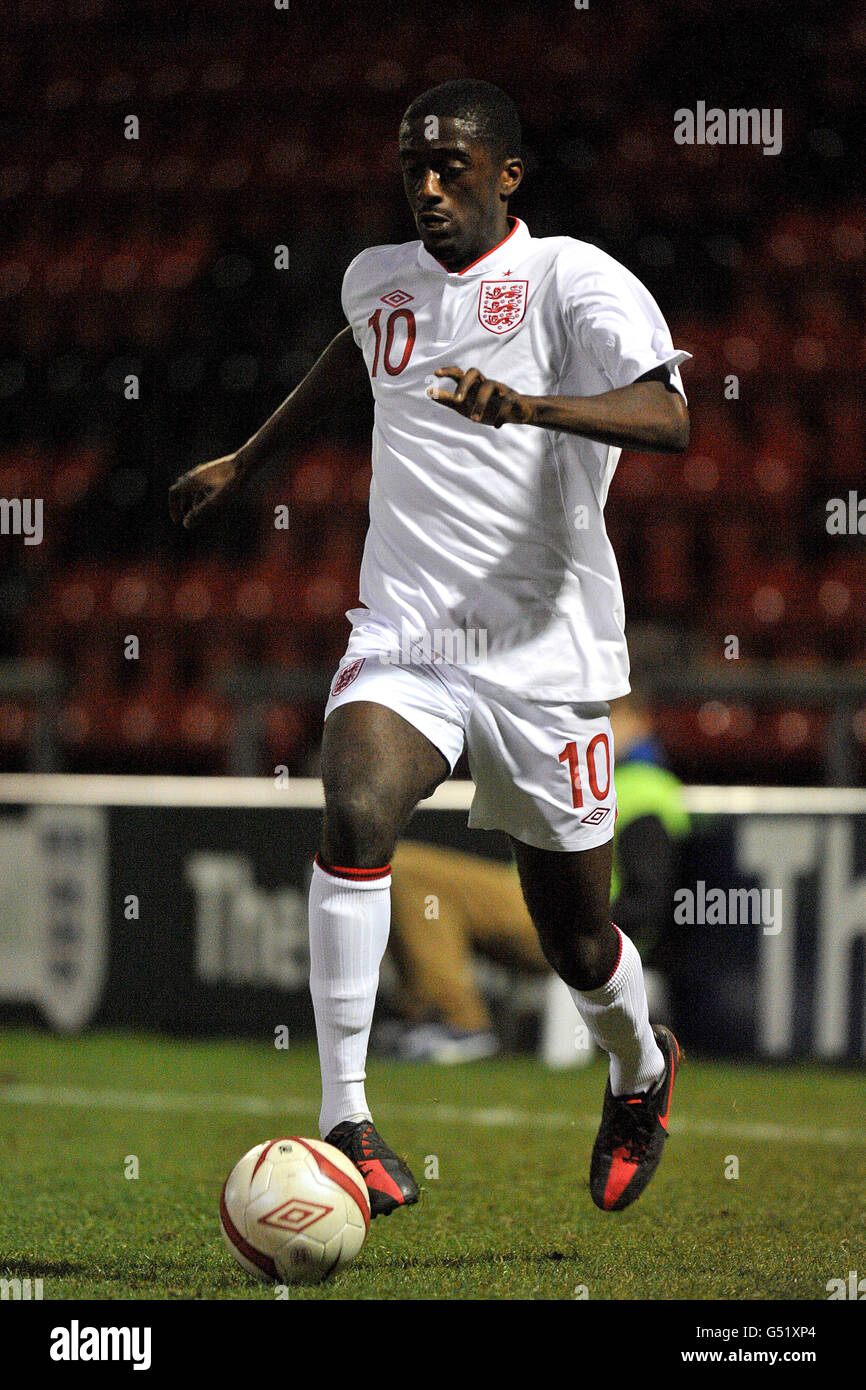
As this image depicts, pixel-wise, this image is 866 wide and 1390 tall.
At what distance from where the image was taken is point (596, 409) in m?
2.71

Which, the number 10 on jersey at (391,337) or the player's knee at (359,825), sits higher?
the number 10 on jersey at (391,337)

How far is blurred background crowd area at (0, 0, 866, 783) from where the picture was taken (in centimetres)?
830

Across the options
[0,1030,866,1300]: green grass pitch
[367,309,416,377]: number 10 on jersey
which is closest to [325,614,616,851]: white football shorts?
[367,309,416,377]: number 10 on jersey

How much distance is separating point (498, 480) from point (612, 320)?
340 mm

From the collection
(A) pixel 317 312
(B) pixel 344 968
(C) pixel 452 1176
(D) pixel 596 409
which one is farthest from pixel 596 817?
(A) pixel 317 312

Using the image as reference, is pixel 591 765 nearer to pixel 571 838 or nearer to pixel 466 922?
pixel 571 838

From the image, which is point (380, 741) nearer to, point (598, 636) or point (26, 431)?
point (598, 636)

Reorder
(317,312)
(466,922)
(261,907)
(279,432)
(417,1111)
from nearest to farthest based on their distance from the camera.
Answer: (279,432)
(417,1111)
(466,922)
(261,907)
(317,312)

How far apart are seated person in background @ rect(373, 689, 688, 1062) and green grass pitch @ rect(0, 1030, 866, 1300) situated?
0.54ft

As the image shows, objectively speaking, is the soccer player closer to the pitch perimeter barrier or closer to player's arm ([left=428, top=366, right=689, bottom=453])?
player's arm ([left=428, top=366, right=689, bottom=453])

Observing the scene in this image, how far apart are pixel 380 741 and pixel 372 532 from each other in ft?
1.61

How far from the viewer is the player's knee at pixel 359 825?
2.83m

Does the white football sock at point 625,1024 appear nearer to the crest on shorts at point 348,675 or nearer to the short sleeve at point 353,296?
the crest on shorts at point 348,675

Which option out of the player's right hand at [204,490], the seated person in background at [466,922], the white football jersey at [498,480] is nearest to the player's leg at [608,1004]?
the white football jersey at [498,480]
